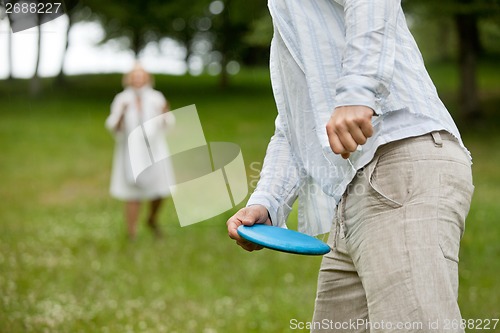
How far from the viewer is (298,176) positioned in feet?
8.07

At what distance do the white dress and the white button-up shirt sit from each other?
7616mm

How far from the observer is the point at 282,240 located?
6.86 feet

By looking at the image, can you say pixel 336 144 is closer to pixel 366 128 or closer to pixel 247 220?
pixel 366 128

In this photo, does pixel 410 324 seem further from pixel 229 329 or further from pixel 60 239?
pixel 60 239

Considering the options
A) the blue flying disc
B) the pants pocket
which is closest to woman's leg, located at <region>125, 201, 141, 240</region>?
A: the blue flying disc

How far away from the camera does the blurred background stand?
6.22m

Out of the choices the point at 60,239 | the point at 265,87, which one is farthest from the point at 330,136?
the point at 265,87

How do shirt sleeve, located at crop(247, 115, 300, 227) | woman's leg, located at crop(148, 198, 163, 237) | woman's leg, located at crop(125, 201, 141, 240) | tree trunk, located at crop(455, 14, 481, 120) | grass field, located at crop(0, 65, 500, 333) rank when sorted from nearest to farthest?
shirt sleeve, located at crop(247, 115, 300, 227) → grass field, located at crop(0, 65, 500, 333) → woman's leg, located at crop(125, 201, 141, 240) → woman's leg, located at crop(148, 198, 163, 237) → tree trunk, located at crop(455, 14, 481, 120)

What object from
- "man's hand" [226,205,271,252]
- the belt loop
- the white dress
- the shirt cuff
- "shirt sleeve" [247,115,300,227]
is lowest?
the white dress

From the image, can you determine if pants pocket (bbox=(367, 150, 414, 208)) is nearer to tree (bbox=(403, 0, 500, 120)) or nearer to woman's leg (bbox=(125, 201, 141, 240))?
woman's leg (bbox=(125, 201, 141, 240))

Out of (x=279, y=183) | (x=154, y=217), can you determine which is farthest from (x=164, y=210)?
(x=279, y=183)

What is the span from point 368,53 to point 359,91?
0.35 feet

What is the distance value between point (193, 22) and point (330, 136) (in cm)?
3675

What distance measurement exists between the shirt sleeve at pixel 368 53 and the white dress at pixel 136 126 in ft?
26.8
